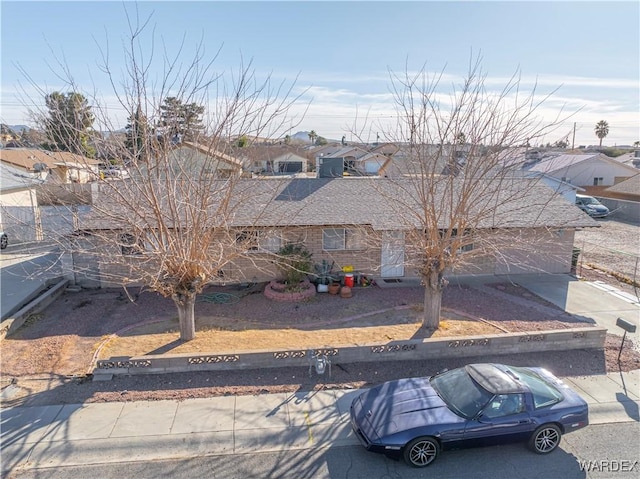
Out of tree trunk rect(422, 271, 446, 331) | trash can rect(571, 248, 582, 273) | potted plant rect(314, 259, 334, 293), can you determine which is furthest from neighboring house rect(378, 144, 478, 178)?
trash can rect(571, 248, 582, 273)

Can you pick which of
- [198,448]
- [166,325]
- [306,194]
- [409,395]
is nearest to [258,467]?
[198,448]

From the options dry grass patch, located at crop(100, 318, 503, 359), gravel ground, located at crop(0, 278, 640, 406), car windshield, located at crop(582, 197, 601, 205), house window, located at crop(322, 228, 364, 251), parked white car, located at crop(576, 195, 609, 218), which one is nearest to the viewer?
gravel ground, located at crop(0, 278, 640, 406)

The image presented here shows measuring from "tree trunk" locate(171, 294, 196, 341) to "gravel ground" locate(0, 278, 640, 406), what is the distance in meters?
1.53

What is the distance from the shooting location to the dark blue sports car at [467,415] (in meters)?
6.11

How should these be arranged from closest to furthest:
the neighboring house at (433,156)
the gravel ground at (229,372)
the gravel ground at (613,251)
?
the gravel ground at (229,372) < the neighboring house at (433,156) < the gravel ground at (613,251)

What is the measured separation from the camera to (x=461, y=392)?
6695 millimetres

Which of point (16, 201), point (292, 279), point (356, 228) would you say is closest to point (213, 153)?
point (292, 279)

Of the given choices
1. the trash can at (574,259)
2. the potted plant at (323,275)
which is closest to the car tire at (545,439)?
the potted plant at (323,275)

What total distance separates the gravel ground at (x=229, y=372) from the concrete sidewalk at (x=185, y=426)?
341 millimetres

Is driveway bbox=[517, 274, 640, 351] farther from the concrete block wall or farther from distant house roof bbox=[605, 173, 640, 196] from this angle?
distant house roof bbox=[605, 173, 640, 196]

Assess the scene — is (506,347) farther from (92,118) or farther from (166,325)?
(92,118)

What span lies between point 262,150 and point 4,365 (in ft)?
27.9

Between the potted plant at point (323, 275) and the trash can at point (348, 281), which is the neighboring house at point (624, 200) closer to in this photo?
the trash can at point (348, 281)

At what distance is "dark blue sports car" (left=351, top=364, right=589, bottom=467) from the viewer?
6.11m
